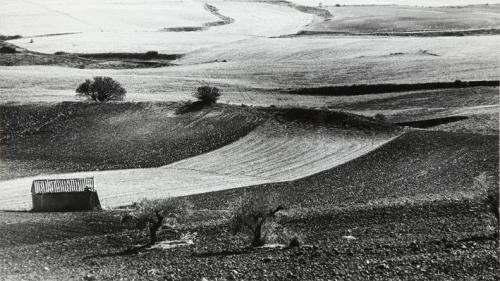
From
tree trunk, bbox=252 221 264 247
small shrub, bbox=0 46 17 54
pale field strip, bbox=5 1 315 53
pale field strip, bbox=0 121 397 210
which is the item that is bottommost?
pale field strip, bbox=0 121 397 210

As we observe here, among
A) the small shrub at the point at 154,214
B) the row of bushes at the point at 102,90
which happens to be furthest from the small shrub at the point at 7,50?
the small shrub at the point at 154,214

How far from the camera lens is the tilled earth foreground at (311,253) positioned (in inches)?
1059

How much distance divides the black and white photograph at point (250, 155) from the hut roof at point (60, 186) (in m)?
0.11

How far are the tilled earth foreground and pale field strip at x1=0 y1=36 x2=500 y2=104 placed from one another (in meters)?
31.5

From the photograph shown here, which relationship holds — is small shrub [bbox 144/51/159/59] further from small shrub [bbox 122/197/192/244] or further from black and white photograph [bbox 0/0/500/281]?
small shrub [bbox 122/197/192/244]

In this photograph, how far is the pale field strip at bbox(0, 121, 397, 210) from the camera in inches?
1719

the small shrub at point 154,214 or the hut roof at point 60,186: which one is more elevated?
the small shrub at point 154,214

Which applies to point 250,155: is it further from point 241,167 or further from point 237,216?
point 237,216

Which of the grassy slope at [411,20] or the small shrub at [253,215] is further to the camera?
the grassy slope at [411,20]

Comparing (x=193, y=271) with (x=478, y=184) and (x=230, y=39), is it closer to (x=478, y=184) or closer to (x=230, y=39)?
(x=478, y=184)

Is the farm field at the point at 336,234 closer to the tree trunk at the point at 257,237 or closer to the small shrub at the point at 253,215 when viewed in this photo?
the tree trunk at the point at 257,237

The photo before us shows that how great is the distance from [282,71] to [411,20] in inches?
1778

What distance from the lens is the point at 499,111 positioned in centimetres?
5862

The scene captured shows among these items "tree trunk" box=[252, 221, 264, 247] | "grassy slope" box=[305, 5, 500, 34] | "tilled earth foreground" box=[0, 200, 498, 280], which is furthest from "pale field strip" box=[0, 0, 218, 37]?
"tree trunk" box=[252, 221, 264, 247]
